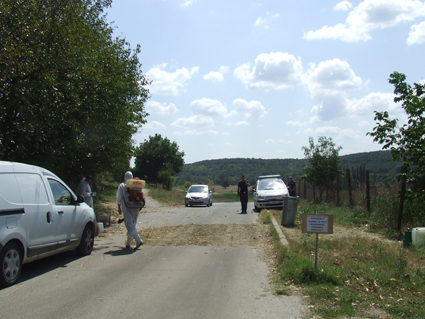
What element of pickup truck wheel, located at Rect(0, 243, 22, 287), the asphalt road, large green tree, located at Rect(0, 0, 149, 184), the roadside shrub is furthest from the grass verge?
large green tree, located at Rect(0, 0, 149, 184)

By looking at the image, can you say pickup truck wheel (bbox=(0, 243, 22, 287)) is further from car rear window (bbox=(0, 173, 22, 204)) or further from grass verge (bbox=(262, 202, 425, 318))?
grass verge (bbox=(262, 202, 425, 318))

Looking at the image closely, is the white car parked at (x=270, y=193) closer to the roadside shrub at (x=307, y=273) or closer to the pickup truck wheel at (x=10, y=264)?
the roadside shrub at (x=307, y=273)

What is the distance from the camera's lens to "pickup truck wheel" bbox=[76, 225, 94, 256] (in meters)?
9.09

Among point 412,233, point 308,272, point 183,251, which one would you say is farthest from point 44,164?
point 412,233

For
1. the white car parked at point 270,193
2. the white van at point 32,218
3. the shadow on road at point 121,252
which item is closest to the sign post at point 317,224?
the shadow on road at point 121,252

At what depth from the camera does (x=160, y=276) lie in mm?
7359

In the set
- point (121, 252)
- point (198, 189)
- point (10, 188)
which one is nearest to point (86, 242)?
point (121, 252)

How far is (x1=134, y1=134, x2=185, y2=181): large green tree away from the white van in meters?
71.4

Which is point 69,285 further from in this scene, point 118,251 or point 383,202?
point 383,202

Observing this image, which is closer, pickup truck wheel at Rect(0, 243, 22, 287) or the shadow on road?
pickup truck wheel at Rect(0, 243, 22, 287)

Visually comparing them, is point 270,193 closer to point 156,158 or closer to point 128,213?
point 128,213

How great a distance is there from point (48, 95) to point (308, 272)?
316 inches

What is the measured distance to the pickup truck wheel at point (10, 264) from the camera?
627 centimetres

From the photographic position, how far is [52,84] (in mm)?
10758
